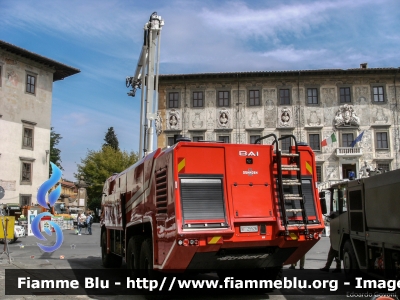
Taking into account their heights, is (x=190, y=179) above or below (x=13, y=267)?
above

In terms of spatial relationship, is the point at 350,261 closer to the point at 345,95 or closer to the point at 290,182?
the point at 290,182

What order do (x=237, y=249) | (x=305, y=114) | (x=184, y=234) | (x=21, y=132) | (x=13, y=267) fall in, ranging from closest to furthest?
(x=184, y=234)
(x=237, y=249)
(x=13, y=267)
(x=21, y=132)
(x=305, y=114)

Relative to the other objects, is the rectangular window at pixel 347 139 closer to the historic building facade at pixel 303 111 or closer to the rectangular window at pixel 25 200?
the historic building facade at pixel 303 111

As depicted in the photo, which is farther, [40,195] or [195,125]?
[195,125]

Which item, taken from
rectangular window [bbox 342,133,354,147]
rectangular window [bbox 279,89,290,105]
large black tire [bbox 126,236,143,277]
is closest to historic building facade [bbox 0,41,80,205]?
rectangular window [bbox 279,89,290,105]

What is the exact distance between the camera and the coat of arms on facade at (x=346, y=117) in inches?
1492

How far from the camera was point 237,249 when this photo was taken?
25.6ft

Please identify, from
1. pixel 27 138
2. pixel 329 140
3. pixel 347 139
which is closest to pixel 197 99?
pixel 329 140

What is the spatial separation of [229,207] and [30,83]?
32.9 metres

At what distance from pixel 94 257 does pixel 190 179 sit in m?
10.7

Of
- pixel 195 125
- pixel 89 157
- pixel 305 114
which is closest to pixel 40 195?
pixel 195 125

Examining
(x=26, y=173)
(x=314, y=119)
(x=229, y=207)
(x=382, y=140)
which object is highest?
(x=314, y=119)

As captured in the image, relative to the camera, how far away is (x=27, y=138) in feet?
119

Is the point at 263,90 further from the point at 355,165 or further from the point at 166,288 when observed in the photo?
the point at 166,288
